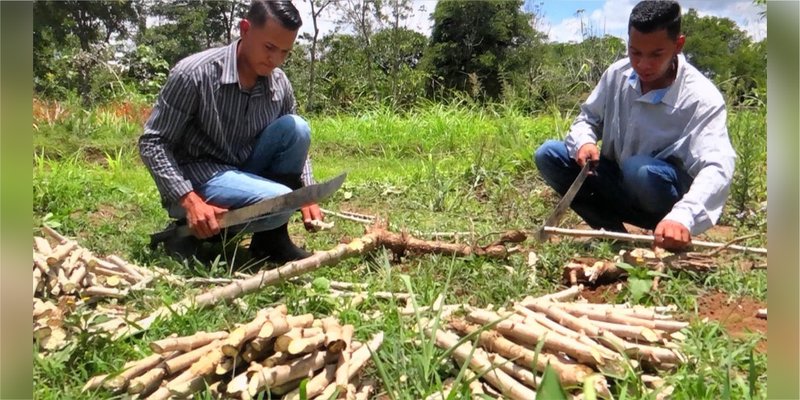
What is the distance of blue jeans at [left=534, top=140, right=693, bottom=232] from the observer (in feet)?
9.84

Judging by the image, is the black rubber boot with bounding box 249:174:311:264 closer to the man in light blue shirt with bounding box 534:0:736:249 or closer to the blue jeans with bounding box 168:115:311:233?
the blue jeans with bounding box 168:115:311:233

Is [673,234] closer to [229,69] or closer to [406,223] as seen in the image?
[406,223]

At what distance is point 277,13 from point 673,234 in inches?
71.2

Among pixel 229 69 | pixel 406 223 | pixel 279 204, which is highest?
pixel 229 69

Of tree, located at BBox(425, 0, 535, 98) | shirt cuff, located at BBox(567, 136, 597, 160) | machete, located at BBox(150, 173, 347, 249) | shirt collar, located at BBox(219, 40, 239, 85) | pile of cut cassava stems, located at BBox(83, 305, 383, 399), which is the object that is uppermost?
tree, located at BBox(425, 0, 535, 98)

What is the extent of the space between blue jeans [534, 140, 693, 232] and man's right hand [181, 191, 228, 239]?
1770 millimetres

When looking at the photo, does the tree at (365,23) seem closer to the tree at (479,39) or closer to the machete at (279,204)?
the tree at (479,39)

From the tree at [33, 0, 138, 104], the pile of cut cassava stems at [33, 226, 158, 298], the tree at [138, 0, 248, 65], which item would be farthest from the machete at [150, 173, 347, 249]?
the tree at [138, 0, 248, 65]

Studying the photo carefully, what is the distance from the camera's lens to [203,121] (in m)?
2.87

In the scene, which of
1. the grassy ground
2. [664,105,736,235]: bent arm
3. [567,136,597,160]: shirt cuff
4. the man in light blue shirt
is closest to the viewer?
the grassy ground

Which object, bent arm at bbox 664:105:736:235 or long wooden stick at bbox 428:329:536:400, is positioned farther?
bent arm at bbox 664:105:736:235

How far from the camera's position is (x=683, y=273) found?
243 centimetres

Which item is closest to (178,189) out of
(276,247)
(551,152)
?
(276,247)
